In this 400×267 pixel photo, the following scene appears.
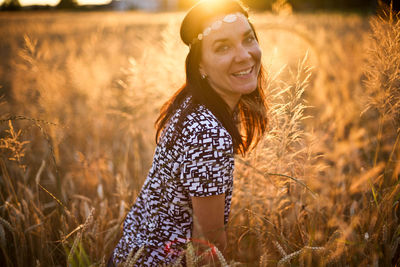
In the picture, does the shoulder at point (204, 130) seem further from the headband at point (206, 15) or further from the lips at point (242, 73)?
the headband at point (206, 15)

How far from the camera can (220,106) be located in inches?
52.1

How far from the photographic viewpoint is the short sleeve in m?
1.10

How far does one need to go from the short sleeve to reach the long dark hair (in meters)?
0.13

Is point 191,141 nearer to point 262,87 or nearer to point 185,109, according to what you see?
point 185,109

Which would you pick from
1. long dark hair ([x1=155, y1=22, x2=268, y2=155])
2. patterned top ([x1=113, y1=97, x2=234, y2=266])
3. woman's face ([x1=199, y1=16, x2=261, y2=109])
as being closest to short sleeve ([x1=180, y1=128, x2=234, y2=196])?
patterned top ([x1=113, y1=97, x2=234, y2=266])

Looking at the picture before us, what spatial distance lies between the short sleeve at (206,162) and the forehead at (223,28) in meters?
Result: 0.48

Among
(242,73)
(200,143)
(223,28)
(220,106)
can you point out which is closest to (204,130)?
(200,143)

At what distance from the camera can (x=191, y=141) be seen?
3.65ft

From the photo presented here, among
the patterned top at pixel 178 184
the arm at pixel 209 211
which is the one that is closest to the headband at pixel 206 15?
the patterned top at pixel 178 184

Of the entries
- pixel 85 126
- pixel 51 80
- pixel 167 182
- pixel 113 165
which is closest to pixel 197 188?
pixel 167 182

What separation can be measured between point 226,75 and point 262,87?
39cm

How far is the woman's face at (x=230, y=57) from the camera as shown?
1.32 metres

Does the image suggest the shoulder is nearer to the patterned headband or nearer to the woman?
the woman

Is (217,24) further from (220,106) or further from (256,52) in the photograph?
(220,106)
